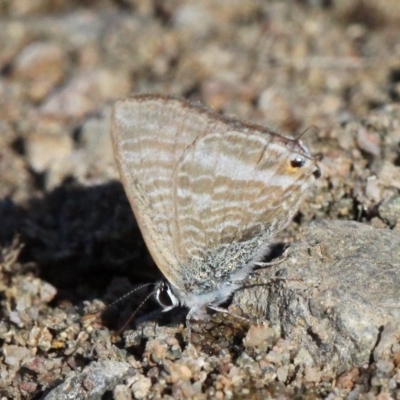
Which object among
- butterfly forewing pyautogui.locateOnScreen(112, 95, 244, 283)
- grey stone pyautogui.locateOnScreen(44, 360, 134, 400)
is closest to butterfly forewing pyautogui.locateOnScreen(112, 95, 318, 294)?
butterfly forewing pyautogui.locateOnScreen(112, 95, 244, 283)

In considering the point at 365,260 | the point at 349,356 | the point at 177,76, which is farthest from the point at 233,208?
the point at 177,76

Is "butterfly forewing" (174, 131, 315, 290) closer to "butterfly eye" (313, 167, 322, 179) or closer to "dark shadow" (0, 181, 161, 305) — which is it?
"butterfly eye" (313, 167, 322, 179)

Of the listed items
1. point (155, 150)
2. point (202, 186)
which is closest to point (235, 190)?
point (202, 186)

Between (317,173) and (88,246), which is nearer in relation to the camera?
(317,173)

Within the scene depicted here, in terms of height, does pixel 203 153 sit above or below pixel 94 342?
above

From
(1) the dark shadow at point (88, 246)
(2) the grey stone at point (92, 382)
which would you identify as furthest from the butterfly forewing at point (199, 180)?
(1) the dark shadow at point (88, 246)

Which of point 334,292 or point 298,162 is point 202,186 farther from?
point 334,292

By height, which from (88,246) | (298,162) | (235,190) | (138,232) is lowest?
(88,246)

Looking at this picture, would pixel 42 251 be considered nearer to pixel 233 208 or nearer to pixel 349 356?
pixel 233 208
